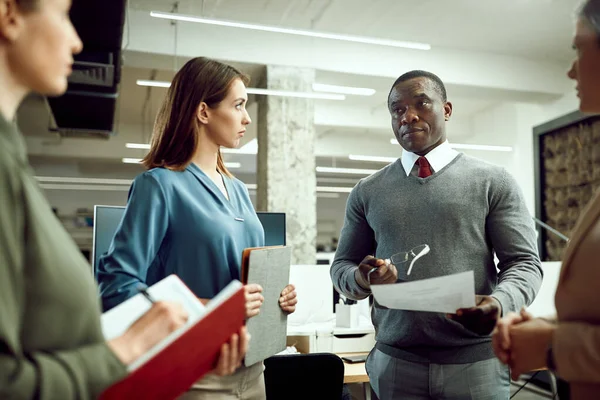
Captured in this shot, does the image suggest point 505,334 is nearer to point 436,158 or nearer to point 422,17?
point 436,158

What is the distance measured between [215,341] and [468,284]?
56cm

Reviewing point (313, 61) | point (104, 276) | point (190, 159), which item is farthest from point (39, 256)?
point (313, 61)

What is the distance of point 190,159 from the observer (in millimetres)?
1427

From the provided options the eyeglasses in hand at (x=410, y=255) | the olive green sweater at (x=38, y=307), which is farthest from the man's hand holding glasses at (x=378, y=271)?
the olive green sweater at (x=38, y=307)

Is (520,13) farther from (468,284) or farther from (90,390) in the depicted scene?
(90,390)

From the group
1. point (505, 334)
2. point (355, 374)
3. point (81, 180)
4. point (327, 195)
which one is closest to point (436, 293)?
point (505, 334)

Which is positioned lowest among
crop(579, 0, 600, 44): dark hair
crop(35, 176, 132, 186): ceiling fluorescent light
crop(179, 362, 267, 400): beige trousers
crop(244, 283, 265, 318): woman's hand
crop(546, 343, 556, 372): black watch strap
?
crop(179, 362, 267, 400): beige trousers

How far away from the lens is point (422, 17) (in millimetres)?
6008

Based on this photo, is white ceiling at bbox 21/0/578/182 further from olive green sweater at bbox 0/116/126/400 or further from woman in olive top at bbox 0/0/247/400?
olive green sweater at bbox 0/116/126/400

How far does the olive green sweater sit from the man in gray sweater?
87cm

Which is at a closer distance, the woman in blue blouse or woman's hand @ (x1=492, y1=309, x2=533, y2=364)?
woman's hand @ (x1=492, y1=309, x2=533, y2=364)

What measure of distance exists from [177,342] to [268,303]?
708 millimetres

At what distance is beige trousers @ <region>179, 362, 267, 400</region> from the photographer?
1.26 metres

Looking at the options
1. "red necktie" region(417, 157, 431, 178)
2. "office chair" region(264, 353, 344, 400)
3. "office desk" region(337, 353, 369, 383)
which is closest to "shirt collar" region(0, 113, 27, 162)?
"red necktie" region(417, 157, 431, 178)
